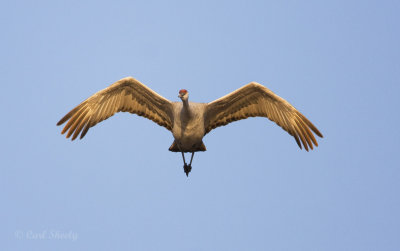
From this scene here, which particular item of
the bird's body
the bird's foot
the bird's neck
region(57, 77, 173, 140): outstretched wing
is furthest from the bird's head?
the bird's foot

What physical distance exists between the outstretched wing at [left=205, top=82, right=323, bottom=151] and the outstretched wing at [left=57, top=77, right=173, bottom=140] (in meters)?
1.29

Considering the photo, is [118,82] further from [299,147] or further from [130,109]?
[299,147]

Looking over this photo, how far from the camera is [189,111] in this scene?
14023 mm

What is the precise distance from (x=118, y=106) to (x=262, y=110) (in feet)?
12.3

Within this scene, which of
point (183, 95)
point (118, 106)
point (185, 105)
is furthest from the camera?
point (118, 106)

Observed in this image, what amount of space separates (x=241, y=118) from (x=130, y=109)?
292cm

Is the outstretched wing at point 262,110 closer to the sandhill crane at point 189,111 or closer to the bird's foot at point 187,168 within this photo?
the sandhill crane at point 189,111

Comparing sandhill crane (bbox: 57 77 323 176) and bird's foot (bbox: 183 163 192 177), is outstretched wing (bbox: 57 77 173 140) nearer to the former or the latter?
sandhill crane (bbox: 57 77 323 176)

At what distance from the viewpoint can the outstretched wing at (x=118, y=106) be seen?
47.3 feet

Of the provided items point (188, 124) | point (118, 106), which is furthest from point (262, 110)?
point (118, 106)

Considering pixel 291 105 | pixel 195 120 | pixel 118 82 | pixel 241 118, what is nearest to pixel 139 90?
pixel 118 82

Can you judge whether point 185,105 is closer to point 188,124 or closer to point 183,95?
point 183,95

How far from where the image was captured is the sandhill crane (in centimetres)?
1430

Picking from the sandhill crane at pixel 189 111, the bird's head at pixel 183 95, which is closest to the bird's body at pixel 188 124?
the sandhill crane at pixel 189 111
